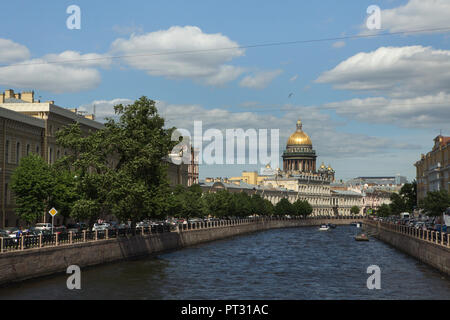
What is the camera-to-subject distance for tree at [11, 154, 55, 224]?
6619 centimetres

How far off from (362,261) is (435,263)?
42.3 feet

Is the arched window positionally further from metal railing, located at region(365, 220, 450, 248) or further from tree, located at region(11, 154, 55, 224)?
metal railing, located at region(365, 220, 450, 248)

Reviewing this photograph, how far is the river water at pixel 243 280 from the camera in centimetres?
3926

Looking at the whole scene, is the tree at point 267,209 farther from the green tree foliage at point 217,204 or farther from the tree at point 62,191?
the tree at point 62,191

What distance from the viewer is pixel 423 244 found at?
2335 inches

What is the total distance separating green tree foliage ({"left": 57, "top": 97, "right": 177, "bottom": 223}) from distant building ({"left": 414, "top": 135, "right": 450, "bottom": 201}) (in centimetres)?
7591

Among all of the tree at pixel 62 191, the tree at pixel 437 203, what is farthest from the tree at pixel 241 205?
the tree at pixel 62 191

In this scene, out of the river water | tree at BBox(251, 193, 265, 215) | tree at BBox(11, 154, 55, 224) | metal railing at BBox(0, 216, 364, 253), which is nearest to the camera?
the river water

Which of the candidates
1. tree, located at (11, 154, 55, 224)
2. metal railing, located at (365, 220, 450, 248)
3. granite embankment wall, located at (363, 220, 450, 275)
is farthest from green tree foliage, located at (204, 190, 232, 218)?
tree, located at (11, 154, 55, 224)

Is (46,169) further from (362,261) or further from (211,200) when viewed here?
(211,200)

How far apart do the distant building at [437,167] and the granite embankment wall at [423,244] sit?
39163 mm

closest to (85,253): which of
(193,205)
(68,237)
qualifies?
(68,237)
